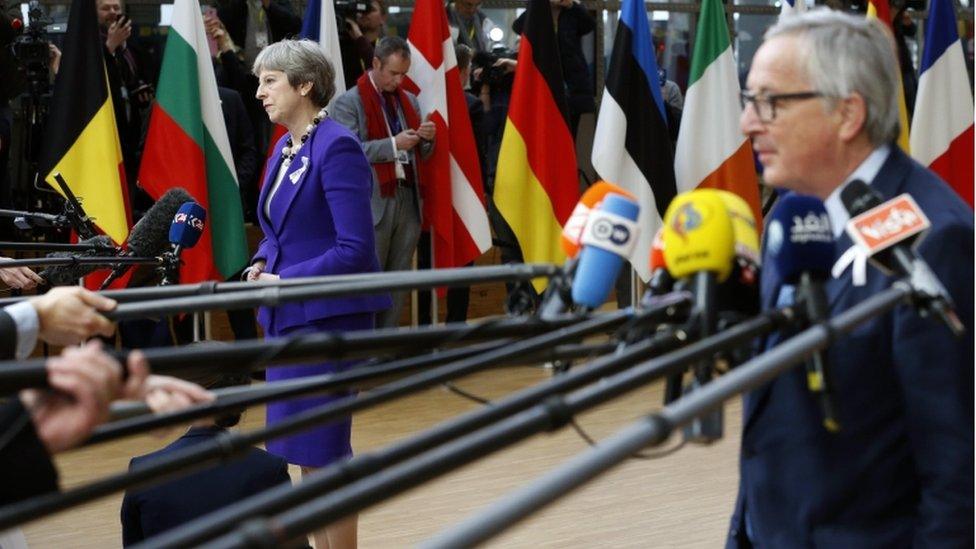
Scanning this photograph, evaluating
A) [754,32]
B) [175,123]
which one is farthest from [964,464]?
[754,32]

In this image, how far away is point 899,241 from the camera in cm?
164

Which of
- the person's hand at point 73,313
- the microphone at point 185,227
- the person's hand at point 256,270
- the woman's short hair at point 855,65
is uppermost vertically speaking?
the woman's short hair at point 855,65

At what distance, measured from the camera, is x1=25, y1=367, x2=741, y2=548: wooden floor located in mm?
4566

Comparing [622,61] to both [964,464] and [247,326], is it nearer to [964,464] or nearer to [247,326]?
[247,326]

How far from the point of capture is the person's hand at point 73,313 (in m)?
1.81

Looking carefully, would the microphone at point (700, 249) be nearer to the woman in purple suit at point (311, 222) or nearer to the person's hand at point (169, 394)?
the person's hand at point (169, 394)

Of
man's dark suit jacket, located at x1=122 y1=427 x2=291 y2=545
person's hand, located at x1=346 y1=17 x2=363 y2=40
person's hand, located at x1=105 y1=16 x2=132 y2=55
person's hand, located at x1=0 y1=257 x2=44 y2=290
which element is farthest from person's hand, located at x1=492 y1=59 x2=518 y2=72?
man's dark suit jacket, located at x1=122 y1=427 x2=291 y2=545

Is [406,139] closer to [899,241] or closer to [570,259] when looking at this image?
[570,259]

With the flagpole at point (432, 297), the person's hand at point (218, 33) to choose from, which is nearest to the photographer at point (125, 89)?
the person's hand at point (218, 33)

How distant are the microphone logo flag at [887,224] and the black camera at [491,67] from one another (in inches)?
253

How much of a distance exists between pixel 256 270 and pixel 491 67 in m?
4.41

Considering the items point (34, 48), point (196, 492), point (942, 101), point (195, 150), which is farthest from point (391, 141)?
point (196, 492)

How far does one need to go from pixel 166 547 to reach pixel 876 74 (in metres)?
1.17

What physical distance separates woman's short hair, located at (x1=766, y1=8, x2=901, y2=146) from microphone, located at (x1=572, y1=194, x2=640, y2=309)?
0.98 ft
